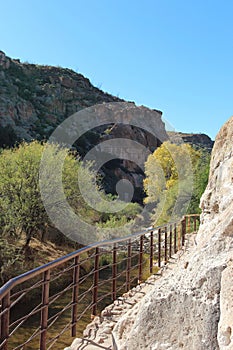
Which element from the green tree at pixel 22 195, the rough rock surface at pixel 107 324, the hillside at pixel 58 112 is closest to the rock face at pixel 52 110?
the hillside at pixel 58 112

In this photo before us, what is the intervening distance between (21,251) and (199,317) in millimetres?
13438

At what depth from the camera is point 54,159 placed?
1636 centimetres

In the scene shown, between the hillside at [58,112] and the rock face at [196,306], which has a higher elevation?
the hillside at [58,112]

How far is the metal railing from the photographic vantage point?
242 centimetres

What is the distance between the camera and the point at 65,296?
1062 centimetres

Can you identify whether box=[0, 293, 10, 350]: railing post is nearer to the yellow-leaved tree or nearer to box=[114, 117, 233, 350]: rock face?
box=[114, 117, 233, 350]: rock face

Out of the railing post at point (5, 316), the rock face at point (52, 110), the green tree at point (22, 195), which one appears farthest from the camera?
the rock face at point (52, 110)

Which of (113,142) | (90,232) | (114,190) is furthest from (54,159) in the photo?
(113,142)

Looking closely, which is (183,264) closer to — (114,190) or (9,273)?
(9,273)

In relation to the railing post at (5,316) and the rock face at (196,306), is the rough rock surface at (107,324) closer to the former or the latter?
the rock face at (196,306)

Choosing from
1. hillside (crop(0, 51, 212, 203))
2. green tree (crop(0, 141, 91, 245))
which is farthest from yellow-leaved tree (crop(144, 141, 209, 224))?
hillside (crop(0, 51, 212, 203))

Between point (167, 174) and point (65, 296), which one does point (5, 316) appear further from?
point (167, 174)

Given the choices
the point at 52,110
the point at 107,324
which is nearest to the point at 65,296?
the point at 107,324

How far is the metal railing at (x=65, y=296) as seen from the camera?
7.95 feet
